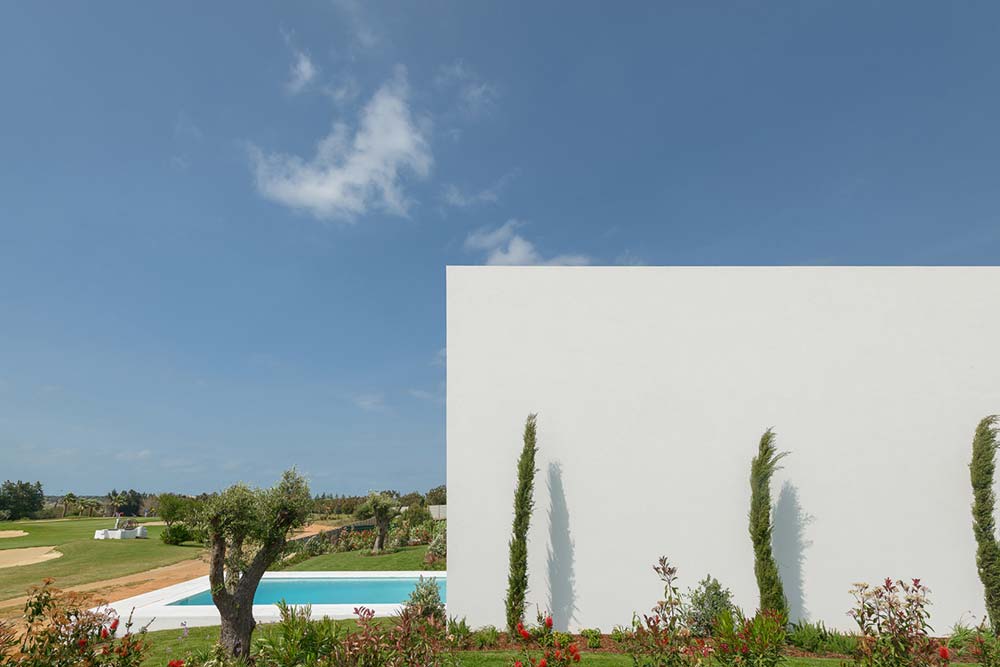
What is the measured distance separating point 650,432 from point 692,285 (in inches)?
125

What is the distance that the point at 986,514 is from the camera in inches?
393

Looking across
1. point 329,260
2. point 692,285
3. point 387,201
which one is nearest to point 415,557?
point 329,260

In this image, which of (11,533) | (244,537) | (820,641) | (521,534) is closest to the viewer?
(244,537)

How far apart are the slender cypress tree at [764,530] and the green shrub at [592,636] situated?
3.00m

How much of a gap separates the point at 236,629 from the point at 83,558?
72.7 ft

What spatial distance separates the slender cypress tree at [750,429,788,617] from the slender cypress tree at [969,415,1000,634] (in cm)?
347

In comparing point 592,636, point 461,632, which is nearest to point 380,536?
point 461,632

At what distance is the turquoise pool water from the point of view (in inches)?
598

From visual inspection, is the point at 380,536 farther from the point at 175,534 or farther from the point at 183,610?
the point at 175,534

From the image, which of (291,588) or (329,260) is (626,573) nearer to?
(291,588)

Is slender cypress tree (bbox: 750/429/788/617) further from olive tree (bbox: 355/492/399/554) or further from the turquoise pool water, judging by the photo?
olive tree (bbox: 355/492/399/554)

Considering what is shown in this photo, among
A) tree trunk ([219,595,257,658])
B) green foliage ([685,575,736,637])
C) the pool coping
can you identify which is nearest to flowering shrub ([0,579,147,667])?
tree trunk ([219,595,257,658])

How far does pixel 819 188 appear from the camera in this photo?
1423cm

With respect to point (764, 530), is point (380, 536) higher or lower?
lower
